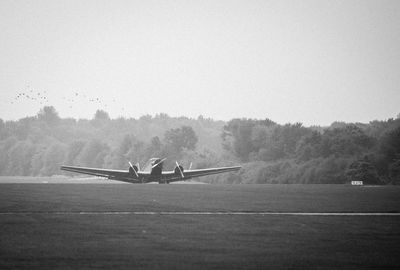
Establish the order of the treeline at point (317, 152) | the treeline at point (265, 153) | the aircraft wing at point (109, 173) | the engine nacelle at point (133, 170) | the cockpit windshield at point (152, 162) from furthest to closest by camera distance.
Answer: the treeline at point (265, 153) < the treeline at point (317, 152) < the aircraft wing at point (109, 173) < the engine nacelle at point (133, 170) < the cockpit windshield at point (152, 162)

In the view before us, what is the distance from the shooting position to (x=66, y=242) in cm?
1160

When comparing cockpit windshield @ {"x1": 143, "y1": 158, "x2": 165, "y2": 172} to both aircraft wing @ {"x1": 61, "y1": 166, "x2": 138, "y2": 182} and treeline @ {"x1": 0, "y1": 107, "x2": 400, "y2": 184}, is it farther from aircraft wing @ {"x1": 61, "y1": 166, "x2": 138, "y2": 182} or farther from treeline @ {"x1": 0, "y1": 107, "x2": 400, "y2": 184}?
treeline @ {"x1": 0, "y1": 107, "x2": 400, "y2": 184}

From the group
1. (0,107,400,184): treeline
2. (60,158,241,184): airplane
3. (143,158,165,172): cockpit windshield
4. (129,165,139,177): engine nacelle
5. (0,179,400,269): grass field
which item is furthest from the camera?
(0,107,400,184): treeline

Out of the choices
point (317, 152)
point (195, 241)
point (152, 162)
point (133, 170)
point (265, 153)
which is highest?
point (265, 153)

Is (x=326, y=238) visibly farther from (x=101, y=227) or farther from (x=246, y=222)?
(x=101, y=227)

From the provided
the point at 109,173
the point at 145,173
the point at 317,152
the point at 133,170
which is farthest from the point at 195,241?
the point at 317,152

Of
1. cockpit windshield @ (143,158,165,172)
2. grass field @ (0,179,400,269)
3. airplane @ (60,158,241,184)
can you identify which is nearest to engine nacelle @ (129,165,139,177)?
airplane @ (60,158,241,184)

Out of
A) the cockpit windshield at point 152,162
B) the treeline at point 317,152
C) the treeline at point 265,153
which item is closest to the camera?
the cockpit windshield at point 152,162

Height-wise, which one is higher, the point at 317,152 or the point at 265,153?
the point at 265,153

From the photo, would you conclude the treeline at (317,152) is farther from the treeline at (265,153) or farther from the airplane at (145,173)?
the airplane at (145,173)

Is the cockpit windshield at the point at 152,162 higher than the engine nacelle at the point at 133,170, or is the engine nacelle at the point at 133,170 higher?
the cockpit windshield at the point at 152,162

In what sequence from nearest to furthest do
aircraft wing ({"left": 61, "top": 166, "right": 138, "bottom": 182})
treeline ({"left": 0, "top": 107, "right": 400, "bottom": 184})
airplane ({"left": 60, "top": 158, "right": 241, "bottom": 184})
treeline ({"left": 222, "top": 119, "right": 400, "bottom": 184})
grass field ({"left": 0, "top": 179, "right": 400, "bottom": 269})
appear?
grass field ({"left": 0, "top": 179, "right": 400, "bottom": 269}) < airplane ({"left": 60, "top": 158, "right": 241, "bottom": 184}) < aircraft wing ({"left": 61, "top": 166, "right": 138, "bottom": 182}) < treeline ({"left": 222, "top": 119, "right": 400, "bottom": 184}) < treeline ({"left": 0, "top": 107, "right": 400, "bottom": 184})

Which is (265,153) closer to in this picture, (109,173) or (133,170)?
(109,173)

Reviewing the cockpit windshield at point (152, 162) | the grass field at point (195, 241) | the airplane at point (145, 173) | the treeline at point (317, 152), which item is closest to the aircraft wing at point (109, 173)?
the airplane at point (145, 173)
